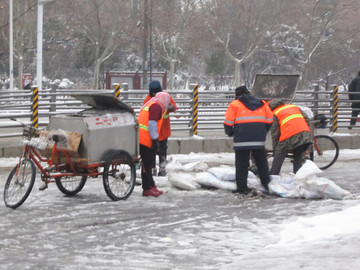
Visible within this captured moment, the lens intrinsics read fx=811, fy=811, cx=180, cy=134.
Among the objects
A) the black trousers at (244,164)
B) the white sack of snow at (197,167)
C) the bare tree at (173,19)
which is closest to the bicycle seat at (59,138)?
the black trousers at (244,164)

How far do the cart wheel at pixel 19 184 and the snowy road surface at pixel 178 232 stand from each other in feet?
0.46

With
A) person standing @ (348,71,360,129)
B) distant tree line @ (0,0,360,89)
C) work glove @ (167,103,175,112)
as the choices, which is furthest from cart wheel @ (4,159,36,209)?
distant tree line @ (0,0,360,89)

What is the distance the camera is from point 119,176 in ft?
36.2

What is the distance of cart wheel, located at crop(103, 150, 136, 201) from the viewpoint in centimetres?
1079

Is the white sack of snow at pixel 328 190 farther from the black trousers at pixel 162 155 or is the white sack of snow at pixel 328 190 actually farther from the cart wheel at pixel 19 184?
the cart wheel at pixel 19 184

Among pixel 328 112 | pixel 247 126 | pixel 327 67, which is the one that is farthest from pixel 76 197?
pixel 327 67

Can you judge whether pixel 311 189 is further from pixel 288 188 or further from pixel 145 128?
pixel 145 128

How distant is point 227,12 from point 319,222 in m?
43.5

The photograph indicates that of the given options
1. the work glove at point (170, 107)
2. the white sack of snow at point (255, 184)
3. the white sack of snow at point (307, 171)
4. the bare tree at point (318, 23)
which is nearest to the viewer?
the white sack of snow at point (307, 171)

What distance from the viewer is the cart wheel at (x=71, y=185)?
449 inches

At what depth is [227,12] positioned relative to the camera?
169 ft

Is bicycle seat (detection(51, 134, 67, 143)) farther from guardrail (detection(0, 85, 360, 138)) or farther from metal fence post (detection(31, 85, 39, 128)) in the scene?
metal fence post (detection(31, 85, 39, 128))

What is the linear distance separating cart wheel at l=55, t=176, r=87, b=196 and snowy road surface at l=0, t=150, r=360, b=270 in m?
0.12

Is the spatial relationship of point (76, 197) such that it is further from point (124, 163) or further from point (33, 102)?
point (33, 102)
